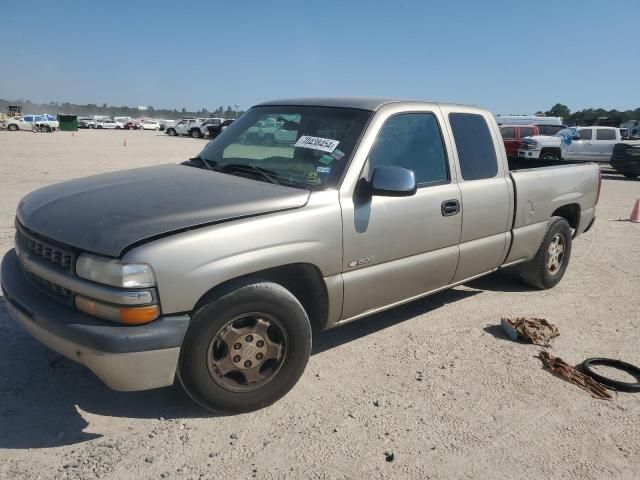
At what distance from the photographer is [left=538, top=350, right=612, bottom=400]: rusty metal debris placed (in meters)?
3.46

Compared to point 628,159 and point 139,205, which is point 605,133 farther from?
point 139,205

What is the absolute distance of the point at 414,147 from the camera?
12.9 feet

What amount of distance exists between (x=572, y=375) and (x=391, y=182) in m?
1.90

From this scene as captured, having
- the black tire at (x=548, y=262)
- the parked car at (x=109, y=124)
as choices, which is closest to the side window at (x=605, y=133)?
the black tire at (x=548, y=262)

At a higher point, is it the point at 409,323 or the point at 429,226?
the point at 429,226

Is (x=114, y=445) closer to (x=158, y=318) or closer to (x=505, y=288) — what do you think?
(x=158, y=318)

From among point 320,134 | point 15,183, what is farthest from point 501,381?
point 15,183

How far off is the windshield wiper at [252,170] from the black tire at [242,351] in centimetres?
81

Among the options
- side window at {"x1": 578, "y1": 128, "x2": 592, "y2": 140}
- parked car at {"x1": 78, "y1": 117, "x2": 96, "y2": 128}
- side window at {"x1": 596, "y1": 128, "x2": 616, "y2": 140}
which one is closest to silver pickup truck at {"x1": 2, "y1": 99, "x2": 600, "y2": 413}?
side window at {"x1": 578, "y1": 128, "x2": 592, "y2": 140}

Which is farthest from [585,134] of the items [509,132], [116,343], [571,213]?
[116,343]

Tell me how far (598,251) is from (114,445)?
676 centimetres

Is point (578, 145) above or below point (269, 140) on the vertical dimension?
below

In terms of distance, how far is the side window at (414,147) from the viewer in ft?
12.0

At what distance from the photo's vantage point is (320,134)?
372cm
